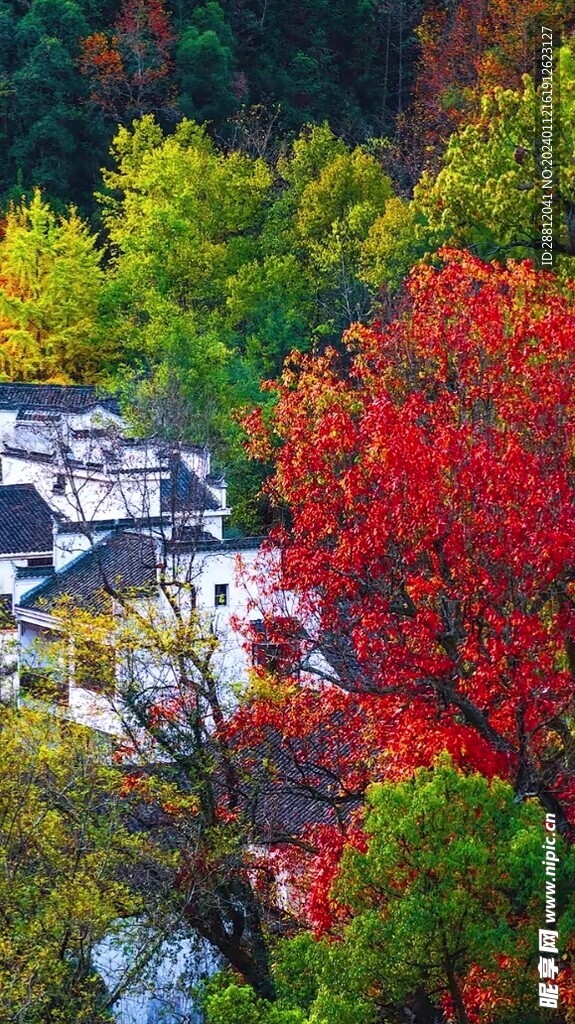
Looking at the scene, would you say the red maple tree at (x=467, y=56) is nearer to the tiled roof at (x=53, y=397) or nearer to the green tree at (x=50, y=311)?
the green tree at (x=50, y=311)

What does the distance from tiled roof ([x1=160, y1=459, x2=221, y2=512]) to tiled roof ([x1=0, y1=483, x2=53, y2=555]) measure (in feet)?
8.94

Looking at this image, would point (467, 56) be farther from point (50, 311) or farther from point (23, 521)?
point (23, 521)

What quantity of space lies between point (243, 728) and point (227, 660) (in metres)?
9.47

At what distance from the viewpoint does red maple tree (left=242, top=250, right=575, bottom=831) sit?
50.6ft

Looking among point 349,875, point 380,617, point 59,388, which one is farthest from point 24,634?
point 349,875

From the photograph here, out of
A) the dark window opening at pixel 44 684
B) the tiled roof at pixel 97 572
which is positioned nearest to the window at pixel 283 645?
the dark window opening at pixel 44 684

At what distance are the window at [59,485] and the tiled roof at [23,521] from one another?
0.47 m

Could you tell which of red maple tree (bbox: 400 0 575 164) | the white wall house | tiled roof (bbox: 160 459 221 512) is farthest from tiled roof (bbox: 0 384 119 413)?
red maple tree (bbox: 400 0 575 164)

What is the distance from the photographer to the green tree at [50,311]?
44.6 meters

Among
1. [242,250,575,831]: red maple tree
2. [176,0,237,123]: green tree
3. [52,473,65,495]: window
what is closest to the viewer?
[242,250,575,831]: red maple tree

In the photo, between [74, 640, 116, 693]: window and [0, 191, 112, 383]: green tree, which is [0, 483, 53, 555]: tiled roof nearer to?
[0, 191, 112, 383]: green tree

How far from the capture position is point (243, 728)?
59.0 ft

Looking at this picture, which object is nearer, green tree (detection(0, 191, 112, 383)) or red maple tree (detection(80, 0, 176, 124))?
green tree (detection(0, 191, 112, 383))

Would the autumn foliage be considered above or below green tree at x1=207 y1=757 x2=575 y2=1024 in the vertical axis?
above
